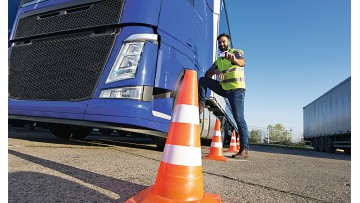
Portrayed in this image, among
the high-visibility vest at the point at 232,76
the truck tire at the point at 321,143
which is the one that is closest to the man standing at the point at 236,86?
the high-visibility vest at the point at 232,76

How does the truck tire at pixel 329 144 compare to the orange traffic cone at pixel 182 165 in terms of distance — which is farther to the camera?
the truck tire at pixel 329 144

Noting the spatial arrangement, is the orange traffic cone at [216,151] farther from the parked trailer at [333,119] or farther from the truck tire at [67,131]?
the parked trailer at [333,119]

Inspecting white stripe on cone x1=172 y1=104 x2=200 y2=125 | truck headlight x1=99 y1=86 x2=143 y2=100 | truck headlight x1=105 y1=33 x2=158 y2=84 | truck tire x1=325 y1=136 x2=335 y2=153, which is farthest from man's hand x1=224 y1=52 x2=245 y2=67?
truck tire x1=325 y1=136 x2=335 y2=153

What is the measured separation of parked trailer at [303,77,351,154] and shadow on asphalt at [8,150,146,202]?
13.1m

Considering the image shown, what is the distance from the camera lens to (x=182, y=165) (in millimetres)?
1567

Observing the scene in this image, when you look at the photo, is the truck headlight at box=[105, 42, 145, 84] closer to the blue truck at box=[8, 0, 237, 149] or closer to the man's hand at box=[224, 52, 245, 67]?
the blue truck at box=[8, 0, 237, 149]

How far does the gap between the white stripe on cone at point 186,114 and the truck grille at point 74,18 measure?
2.41 metres

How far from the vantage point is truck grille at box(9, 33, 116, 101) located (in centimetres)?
369

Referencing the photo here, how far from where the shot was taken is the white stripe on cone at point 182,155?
1.58 meters

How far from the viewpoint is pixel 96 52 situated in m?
3.72

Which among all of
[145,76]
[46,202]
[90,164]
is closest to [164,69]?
[145,76]

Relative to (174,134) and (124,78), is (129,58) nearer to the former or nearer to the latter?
(124,78)

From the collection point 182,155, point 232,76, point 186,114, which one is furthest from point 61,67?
point 182,155

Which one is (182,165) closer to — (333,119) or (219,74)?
(219,74)
